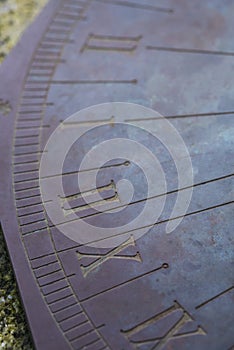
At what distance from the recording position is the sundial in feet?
5.43

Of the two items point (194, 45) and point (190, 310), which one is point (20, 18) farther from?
point (190, 310)

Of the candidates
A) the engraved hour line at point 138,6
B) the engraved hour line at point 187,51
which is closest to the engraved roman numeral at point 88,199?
the engraved hour line at point 187,51

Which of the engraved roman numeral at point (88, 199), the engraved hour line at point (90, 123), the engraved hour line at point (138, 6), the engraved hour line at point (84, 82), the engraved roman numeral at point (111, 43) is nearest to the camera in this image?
the engraved roman numeral at point (88, 199)

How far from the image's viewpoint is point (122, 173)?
1975 millimetres

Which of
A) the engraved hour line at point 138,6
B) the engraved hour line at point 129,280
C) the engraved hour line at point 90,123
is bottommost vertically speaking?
the engraved hour line at point 129,280

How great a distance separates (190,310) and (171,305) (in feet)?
0.19

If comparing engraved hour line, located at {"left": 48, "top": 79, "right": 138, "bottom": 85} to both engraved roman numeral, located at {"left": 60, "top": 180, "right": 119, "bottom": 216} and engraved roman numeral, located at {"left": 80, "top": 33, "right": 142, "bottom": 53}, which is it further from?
engraved roman numeral, located at {"left": 60, "top": 180, "right": 119, "bottom": 216}

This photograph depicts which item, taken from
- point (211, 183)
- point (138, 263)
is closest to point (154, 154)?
point (211, 183)

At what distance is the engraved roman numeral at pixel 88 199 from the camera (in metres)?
1.91

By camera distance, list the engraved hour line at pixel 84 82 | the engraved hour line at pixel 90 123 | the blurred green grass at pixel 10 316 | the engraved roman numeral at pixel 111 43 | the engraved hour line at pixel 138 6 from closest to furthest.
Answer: the blurred green grass at pixel 10 316 < the engraved hour line at pixel 90 123 < the engraved hour line at pixel 84 82 < the engraved roman numeral at pixel 111 43 < the engraved hour line at pixel 138 6

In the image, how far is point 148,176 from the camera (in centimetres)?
195

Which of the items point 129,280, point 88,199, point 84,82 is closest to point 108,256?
point 129,280

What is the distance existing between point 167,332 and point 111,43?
1355 mm

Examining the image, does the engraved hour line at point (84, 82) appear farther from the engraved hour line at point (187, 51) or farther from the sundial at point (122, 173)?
the engraved hour line at point (187, 51)
